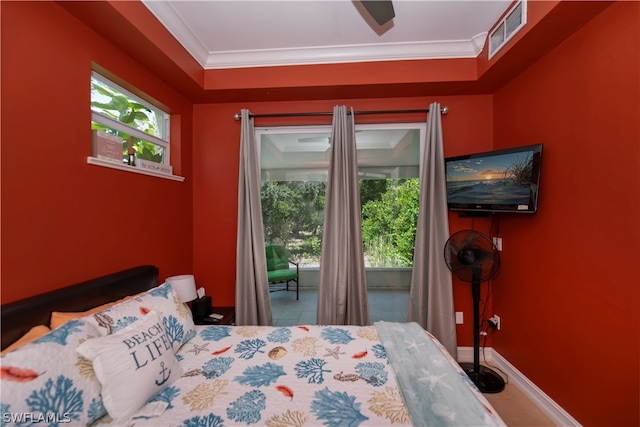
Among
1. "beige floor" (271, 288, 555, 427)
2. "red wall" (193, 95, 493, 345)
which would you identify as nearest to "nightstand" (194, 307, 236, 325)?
"red wall" (193, 95, 493, 345)

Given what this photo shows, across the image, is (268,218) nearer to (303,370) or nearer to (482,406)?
(303,370)

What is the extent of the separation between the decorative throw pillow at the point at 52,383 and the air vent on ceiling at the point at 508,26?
3.10 meters

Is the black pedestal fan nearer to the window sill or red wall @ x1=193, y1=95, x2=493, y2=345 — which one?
red wall @ x1=193, y1=95, x2=493, y2=345

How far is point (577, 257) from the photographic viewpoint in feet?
5.62

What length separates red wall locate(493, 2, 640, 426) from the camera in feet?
4.64

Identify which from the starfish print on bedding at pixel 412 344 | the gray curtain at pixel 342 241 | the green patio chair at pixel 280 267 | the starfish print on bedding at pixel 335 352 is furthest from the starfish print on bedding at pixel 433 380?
the green patio chair at pixel 280 267

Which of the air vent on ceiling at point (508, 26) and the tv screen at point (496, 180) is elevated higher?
the air vent on ceiling at point (508, 26)

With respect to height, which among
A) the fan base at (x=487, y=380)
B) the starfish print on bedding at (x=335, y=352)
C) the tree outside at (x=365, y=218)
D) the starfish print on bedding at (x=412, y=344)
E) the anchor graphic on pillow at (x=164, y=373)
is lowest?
the fan base at (x=487, y=380)

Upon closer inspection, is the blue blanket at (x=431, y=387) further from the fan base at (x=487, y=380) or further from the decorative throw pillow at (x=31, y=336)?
the decorative throw pillow at (x=31, y=336)

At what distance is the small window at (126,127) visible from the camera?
5.73ft

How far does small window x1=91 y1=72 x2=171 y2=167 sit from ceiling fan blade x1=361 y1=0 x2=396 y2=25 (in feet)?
5.84

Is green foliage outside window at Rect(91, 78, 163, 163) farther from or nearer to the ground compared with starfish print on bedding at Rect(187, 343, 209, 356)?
farther from the ground

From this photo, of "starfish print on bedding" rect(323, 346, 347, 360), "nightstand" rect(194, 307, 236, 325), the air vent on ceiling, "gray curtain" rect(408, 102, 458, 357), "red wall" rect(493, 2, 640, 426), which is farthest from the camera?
"gray curtain" rect(408, 102, 458, 357)

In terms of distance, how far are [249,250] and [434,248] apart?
1848 millimetres
